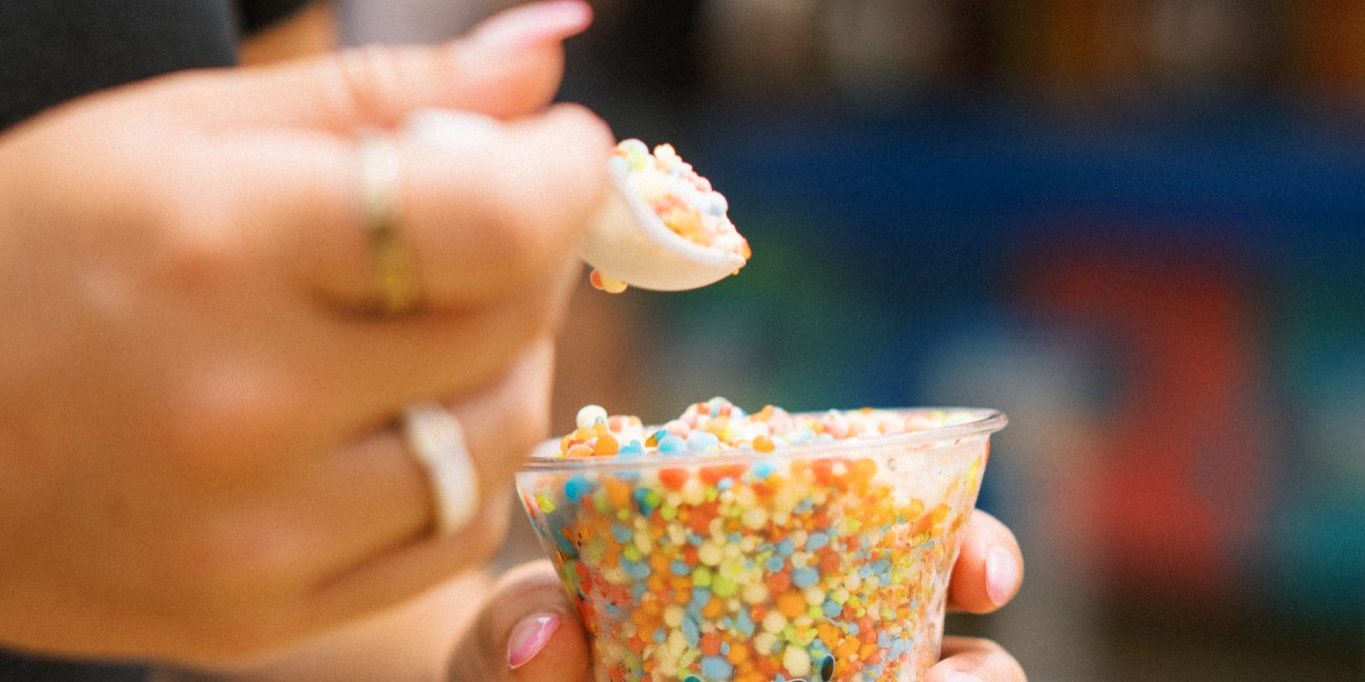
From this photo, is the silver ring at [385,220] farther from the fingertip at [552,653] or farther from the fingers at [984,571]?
the fingers at [984,571]

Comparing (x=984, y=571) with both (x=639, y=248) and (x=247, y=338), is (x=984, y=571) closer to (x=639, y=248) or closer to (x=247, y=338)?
(x=639, y=248)

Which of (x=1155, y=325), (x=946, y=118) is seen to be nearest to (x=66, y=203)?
(x=946, y=118)

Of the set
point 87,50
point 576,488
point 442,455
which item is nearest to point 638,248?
point 576,488

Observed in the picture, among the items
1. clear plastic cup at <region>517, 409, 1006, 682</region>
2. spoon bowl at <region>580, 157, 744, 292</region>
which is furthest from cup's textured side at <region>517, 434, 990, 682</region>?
spoon bowl at <region>580, 157, 744, 292</region>

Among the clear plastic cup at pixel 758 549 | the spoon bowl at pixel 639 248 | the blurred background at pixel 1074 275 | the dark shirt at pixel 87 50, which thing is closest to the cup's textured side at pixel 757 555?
the clear plastic cup at pixel 758 549

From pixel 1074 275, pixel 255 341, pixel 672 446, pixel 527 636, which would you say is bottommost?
pixel 1074 275

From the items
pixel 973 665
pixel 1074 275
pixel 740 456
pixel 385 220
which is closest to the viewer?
pixel 385 220
